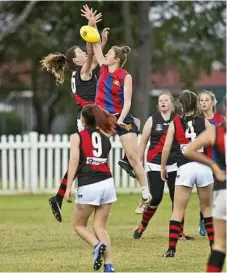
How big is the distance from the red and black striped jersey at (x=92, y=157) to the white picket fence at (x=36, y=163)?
13651mm

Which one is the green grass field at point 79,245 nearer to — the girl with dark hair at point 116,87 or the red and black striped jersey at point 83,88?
the girl with dark hair at point 116,87

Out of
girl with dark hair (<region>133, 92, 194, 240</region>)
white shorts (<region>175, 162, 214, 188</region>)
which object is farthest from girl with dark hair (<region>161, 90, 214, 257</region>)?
girl with dark hair (<region>133, 92, 194, 240</region>)

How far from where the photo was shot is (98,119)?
10047 mm

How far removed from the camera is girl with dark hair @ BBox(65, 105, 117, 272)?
10086 millimetres

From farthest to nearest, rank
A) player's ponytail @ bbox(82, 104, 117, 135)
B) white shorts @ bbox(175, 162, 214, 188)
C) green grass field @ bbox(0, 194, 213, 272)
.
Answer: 1. white shorts @ bbox(175, 162, 214, 188)
2. green grass field @ bbox(0, 194, 213, 272)
3. player's ponytail @ bbox(82, 104, 117, 135)

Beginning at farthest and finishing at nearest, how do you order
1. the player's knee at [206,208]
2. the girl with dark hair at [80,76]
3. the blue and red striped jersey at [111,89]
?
the girl with dark hair at [80,76], the blue and red striped jersey at [111,89], the player's knee at [206,208]

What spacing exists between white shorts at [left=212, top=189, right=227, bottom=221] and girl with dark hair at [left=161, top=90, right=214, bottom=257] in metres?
2.80

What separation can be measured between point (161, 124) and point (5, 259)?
136 inches

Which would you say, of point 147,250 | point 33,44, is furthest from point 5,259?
point 33,44

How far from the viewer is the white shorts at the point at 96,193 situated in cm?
1016

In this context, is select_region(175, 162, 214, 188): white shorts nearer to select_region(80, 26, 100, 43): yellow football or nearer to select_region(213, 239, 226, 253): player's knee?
select_region(80, 26, 100, 43): yellow football

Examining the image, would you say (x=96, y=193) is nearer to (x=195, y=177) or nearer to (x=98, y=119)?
(x=98, y=119)

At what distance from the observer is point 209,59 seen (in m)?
40.5

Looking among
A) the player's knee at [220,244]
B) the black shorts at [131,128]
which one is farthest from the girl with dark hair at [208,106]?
the player's knee at [220,244]
